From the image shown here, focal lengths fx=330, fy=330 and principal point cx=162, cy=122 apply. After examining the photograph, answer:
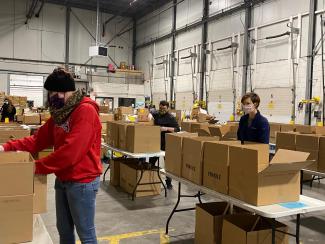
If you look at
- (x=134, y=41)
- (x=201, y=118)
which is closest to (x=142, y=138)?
(x=201, y=118)

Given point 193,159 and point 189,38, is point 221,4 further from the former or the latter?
point 193,159

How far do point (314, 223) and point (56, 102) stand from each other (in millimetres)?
3251

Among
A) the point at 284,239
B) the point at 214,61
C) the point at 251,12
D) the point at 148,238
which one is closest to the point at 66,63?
the point at 214,61

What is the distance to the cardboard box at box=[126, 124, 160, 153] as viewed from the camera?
4.38 m

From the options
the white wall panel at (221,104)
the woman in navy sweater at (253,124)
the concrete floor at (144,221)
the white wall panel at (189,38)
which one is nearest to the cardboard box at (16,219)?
the concrete floor at (144,221)

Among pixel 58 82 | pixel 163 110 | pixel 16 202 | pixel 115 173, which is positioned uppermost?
pixel 58 82

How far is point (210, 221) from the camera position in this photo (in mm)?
2744

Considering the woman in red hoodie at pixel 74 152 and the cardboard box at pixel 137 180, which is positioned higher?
the woman in red hoodie at pixel 74 152

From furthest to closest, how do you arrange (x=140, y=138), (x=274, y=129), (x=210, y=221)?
(x=274, y=129)
(x=140, y=138)
(x=210, y=221)

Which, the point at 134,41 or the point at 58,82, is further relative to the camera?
the point at 134,41

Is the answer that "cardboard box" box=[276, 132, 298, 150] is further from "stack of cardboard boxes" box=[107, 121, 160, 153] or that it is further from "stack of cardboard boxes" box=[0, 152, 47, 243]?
"stack of cardboard boxes" box=[0, 152, 47, 243]

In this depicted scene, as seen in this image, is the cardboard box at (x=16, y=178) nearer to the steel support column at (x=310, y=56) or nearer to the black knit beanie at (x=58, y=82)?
the black knit beanie at (x=58, y=82)

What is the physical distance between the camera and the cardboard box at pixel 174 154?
9.92ft

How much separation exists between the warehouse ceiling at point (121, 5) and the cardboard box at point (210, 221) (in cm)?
1198
